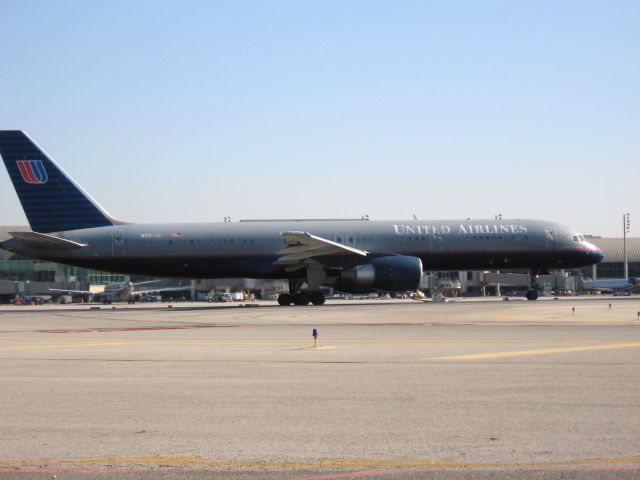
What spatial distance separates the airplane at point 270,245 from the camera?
49.5 metres

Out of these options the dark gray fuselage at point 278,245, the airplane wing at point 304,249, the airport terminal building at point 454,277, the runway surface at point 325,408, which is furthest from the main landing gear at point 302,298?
the airport terminal building at point 454,277

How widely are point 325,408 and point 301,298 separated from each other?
40.0 metres

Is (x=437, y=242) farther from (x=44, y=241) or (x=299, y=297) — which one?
(x=44, y=241)

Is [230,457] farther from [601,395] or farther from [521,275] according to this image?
[521,275]

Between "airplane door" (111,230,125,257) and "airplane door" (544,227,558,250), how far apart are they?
24250 mm

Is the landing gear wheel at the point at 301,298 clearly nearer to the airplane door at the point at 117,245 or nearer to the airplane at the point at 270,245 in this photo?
the airplane at the point at 270,245

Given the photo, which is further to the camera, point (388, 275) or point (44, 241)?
point (44, 241)

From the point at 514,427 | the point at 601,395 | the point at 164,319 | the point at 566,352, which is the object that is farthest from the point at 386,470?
the point at 164,319

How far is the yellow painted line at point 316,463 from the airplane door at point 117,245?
43062 millimetres

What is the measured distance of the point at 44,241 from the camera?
48.6m

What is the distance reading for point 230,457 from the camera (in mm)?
8750

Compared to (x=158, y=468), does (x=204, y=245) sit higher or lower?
higher

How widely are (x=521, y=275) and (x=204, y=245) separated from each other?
63.6 m

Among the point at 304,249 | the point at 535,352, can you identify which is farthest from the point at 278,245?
the point at 535,352
